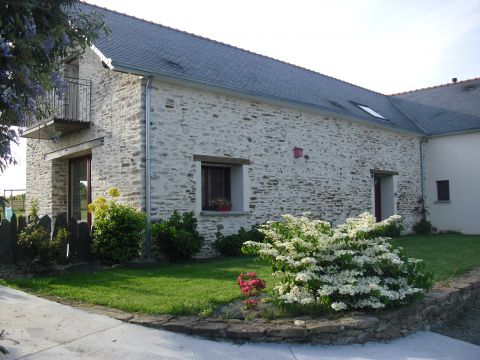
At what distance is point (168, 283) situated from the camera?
669 cm

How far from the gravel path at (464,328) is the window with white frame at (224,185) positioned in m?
6.11

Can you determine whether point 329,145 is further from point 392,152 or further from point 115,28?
point 115,28

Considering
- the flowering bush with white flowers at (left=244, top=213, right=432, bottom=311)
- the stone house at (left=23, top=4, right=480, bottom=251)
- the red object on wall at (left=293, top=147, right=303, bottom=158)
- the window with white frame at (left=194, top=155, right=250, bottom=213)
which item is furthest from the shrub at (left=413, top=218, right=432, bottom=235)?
the flowering bush with white flowers at (left=244, top=213, right=432, bottom=311)

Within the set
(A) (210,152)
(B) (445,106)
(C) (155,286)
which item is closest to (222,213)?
(A) (210,152)

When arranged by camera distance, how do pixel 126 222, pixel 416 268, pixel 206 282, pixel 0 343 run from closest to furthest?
pixel 0 343 < pixel 416 268 < pixel 206 282 < pixel 126 222

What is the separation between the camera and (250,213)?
11273 mm

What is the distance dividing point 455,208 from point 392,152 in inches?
139

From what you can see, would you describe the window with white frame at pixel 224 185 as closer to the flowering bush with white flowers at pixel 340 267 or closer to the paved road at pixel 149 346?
the flowering bush with white flowers at pixel 340 267

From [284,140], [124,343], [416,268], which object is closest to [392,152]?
[284,140]

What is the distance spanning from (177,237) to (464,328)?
5.41m

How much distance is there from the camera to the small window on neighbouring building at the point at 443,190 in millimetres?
17656

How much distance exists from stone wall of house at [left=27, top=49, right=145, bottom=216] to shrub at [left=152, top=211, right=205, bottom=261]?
754 mm

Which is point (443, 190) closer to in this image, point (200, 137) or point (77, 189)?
point (200, 137)

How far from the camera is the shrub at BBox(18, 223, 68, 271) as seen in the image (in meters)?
7.72
